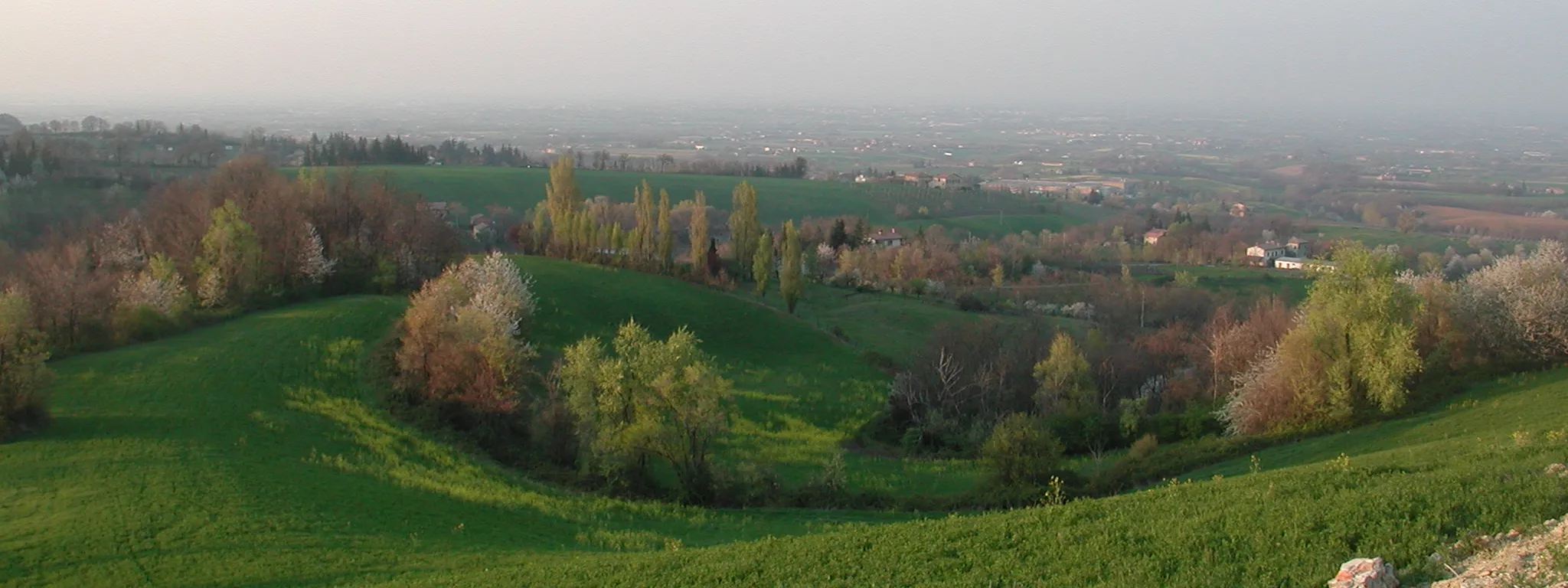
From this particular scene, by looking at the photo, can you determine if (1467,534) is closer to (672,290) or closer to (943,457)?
(943,457)

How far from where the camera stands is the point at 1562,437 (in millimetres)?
16203

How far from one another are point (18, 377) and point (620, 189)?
300 ft

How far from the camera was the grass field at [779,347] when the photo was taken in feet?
114

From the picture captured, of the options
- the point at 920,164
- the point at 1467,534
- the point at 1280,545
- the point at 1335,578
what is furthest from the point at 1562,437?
the point at 920,164

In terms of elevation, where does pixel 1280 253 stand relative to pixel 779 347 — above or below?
below

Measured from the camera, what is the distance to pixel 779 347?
52.2 m

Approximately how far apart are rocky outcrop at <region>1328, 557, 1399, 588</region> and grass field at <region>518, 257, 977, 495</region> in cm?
1978

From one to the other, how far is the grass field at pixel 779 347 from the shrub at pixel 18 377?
19094 millimetres

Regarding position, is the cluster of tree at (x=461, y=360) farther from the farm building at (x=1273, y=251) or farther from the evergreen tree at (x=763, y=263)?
the farm building at (x=1273, y=251)

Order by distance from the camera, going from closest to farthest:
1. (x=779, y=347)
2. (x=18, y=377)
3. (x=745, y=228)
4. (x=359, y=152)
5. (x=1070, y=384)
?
(x=18, y=377)
(x=1070, y=384)
(x=779, y=347)
(x=745, y=228)
(x=359, y=152)

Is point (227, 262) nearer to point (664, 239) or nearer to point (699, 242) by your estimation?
point (664, 239)

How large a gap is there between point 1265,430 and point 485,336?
999 inches

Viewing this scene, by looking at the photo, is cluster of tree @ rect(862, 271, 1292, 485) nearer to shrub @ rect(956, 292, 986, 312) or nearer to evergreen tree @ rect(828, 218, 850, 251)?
shrub @ rect(956, 292, 986, 312)

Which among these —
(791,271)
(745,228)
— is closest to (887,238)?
(745,228)
